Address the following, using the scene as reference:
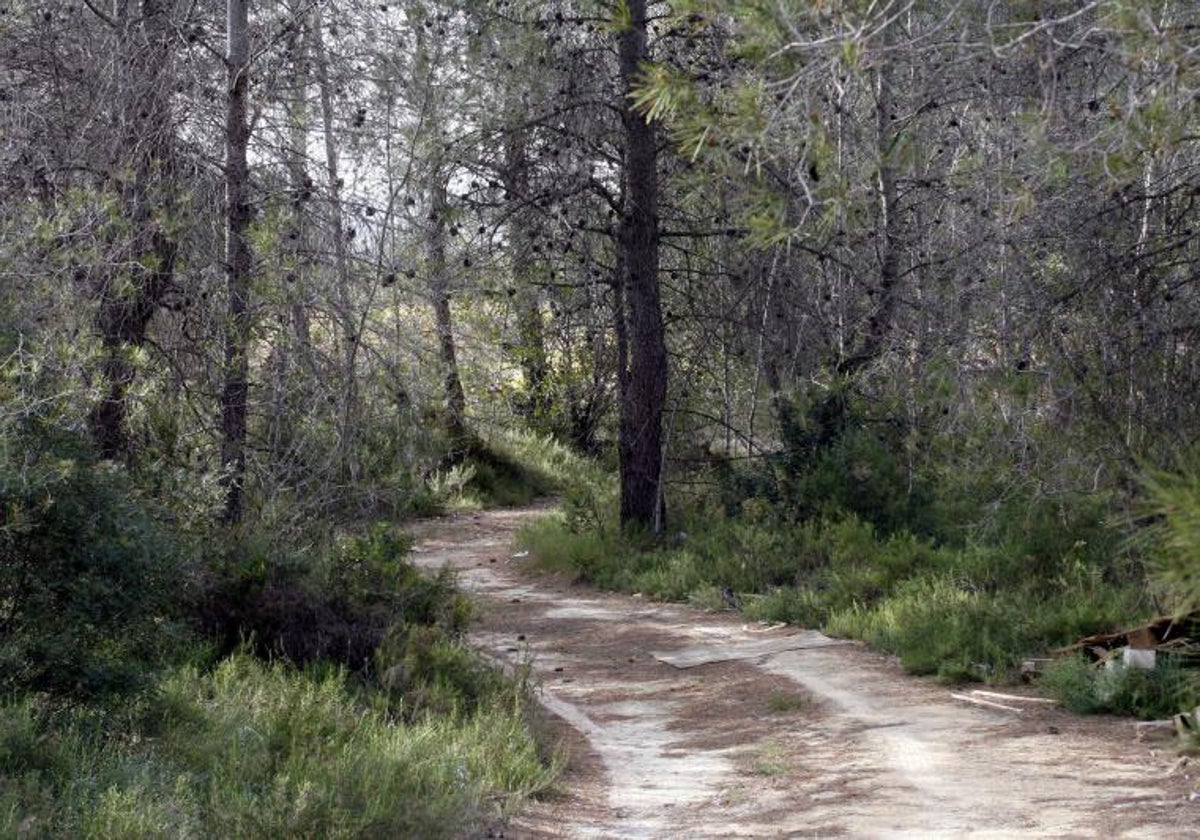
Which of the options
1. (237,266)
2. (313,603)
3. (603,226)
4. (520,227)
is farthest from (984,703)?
(603,226)

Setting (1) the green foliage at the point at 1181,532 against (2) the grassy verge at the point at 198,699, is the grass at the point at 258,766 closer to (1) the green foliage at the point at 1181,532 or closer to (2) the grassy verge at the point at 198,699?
(2) the grassy verge at the point at 198,699

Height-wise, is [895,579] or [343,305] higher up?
[343,305]

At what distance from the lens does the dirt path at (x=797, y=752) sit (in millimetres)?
7207

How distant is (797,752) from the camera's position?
8883 mm

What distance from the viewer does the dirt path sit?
721 cm

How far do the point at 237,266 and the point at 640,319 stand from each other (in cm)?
559

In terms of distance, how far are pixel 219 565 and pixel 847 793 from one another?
4.42 metres

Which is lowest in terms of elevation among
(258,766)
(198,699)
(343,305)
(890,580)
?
(258,766)

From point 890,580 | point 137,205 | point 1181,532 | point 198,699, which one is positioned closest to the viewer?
point 1181,532

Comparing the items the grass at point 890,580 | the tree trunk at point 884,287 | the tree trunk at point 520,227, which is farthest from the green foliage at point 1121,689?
the tree trunk at point 520,227

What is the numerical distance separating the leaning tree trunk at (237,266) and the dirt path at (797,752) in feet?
8.10

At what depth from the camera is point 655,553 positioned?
15.7m

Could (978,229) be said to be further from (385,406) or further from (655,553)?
(385,406)

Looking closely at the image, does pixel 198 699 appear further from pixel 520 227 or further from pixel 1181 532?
pixel 520 227
